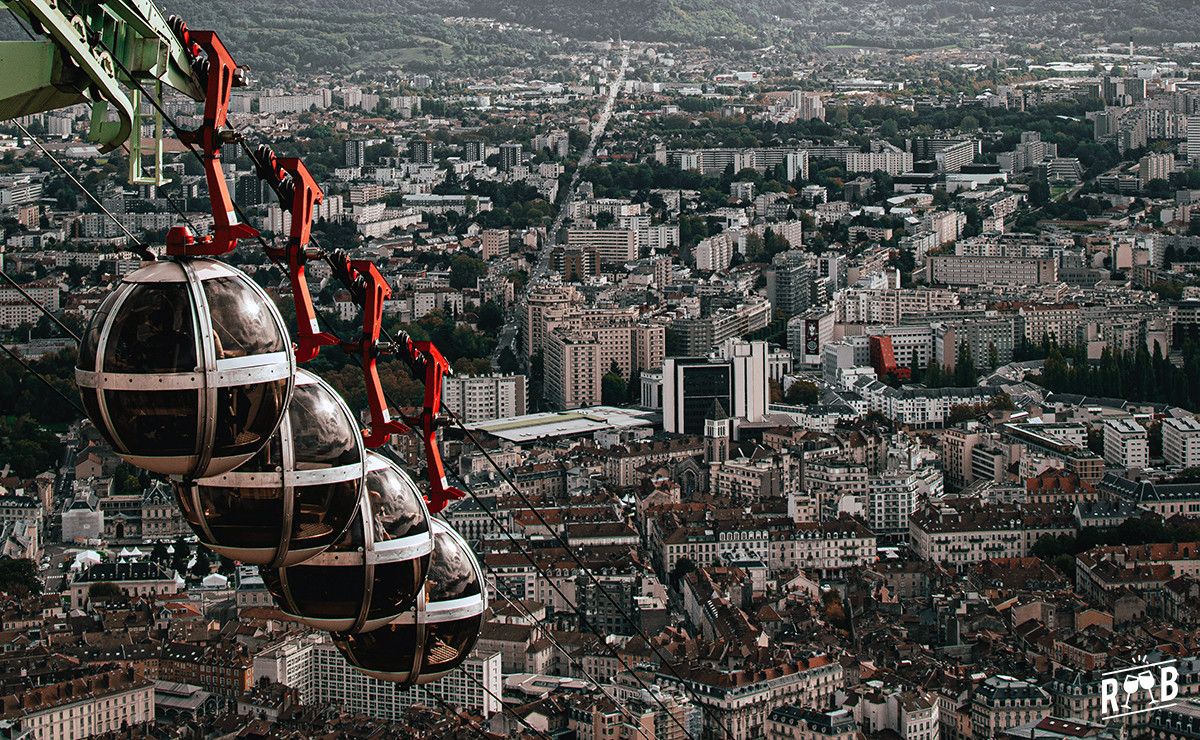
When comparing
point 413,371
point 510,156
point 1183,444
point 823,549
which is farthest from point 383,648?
point 510,156

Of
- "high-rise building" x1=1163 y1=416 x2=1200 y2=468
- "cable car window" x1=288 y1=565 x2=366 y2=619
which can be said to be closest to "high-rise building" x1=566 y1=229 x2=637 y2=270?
"high-rise building" x1=1163 y1=416 x2=1200 y2=468

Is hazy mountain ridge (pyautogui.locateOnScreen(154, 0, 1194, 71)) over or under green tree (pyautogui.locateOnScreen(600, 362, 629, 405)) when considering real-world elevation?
under

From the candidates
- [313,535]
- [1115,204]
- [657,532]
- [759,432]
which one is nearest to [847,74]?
[1115,204]

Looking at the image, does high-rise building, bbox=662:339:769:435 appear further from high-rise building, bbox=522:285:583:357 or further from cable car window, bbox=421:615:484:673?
cable car window, bbox=421:615:484:673

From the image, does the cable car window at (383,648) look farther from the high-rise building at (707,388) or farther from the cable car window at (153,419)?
the high-rise building at (707,388)

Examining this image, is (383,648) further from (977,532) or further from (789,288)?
(789,288)

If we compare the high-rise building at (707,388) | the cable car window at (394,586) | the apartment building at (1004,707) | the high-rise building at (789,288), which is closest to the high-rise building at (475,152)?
the high-rise building at (789,288)

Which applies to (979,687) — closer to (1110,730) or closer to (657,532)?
(1110,730)
